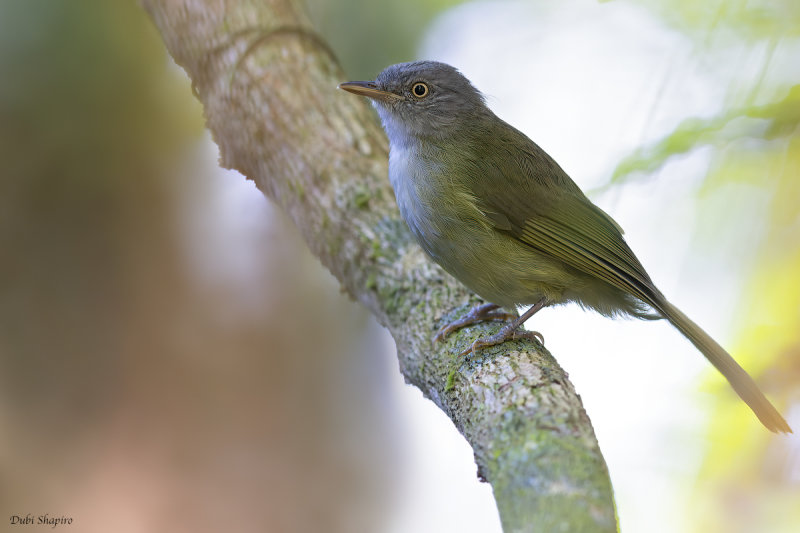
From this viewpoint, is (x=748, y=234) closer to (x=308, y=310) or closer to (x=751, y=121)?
(x=751, y=121)

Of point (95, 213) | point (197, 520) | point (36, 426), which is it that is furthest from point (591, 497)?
point (95, 213)

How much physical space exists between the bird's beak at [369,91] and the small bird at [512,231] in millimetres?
12

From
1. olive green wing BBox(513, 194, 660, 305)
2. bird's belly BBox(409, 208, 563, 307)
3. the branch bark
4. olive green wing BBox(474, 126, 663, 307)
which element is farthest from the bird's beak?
olive green wing BBox(513, 194, 660, 305)

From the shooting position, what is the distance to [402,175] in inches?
125

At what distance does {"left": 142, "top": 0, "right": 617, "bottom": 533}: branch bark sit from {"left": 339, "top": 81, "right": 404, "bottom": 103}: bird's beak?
31 centimetres

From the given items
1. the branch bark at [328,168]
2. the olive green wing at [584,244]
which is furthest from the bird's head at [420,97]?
the olive green wing at [584,244]

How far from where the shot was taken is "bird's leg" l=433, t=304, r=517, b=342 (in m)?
2.99

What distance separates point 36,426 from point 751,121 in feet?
14.7

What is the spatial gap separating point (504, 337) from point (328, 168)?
1399mm

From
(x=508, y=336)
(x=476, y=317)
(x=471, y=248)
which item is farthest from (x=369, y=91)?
(x=508, y=336)

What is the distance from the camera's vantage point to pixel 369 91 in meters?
3.46

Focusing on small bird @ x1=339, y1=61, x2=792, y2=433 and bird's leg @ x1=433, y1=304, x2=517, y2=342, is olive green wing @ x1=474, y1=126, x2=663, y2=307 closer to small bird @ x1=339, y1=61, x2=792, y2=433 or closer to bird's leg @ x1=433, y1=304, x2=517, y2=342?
small bird @ x1=339, y1=61, x2=792, y2=433

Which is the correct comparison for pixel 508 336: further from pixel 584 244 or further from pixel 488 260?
pixel 584 244

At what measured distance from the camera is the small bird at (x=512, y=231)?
2.97 metres
